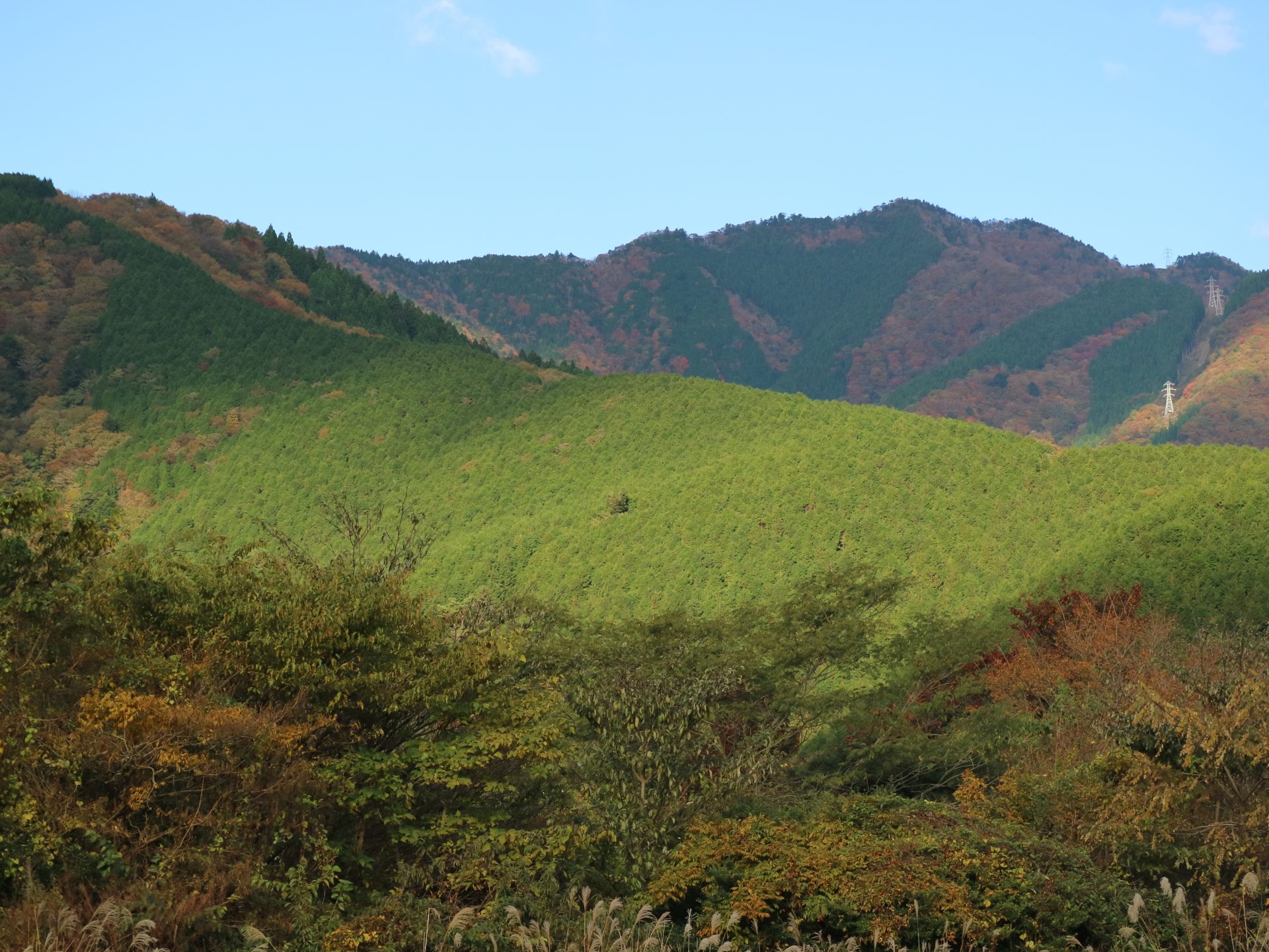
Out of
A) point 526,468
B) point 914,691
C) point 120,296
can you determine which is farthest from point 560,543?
point 120,296

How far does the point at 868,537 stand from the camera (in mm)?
46094

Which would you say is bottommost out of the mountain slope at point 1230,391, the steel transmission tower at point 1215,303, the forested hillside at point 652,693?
the forested hillside at point 652,693

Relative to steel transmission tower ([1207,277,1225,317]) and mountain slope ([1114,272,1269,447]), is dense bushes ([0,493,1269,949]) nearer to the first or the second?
mountain slope ([1114,272,1269,447])

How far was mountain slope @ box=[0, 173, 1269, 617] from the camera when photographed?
42188 millimetres

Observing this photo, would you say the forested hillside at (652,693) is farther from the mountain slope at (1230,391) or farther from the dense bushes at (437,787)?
the mountain slope at (1230,391)

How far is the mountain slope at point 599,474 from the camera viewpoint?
42.2 m

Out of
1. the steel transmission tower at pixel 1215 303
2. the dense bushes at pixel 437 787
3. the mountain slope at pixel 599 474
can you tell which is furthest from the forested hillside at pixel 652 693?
the steel transmission tower at pixel 1215 303

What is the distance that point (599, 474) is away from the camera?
198ft

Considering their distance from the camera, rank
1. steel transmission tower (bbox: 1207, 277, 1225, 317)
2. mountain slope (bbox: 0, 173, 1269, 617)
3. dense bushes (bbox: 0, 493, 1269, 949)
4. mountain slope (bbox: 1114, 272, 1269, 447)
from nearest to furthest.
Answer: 1. dense bushes (bbox: 0, 493, 1269, 949)
2. mountain slope (bbox: 0, 173, 1269, 617)
3. mountain slope (bbox: 1114, 272, 1269, 447)
4. steel transmission tower (bbox: 1207, 277, 1225, 317)

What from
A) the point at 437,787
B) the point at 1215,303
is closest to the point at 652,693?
the point at 437,787

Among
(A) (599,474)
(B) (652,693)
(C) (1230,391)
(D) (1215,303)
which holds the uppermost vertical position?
(D) (1215,303)

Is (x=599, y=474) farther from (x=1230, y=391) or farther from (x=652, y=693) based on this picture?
(x=1230, y=391)

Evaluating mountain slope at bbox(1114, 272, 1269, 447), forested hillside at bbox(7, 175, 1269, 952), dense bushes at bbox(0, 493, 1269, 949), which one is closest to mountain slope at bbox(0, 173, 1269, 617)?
forested hillside at bbox(7, 175, 1269, 952)

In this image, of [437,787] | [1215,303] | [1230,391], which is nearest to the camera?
[437,787]
